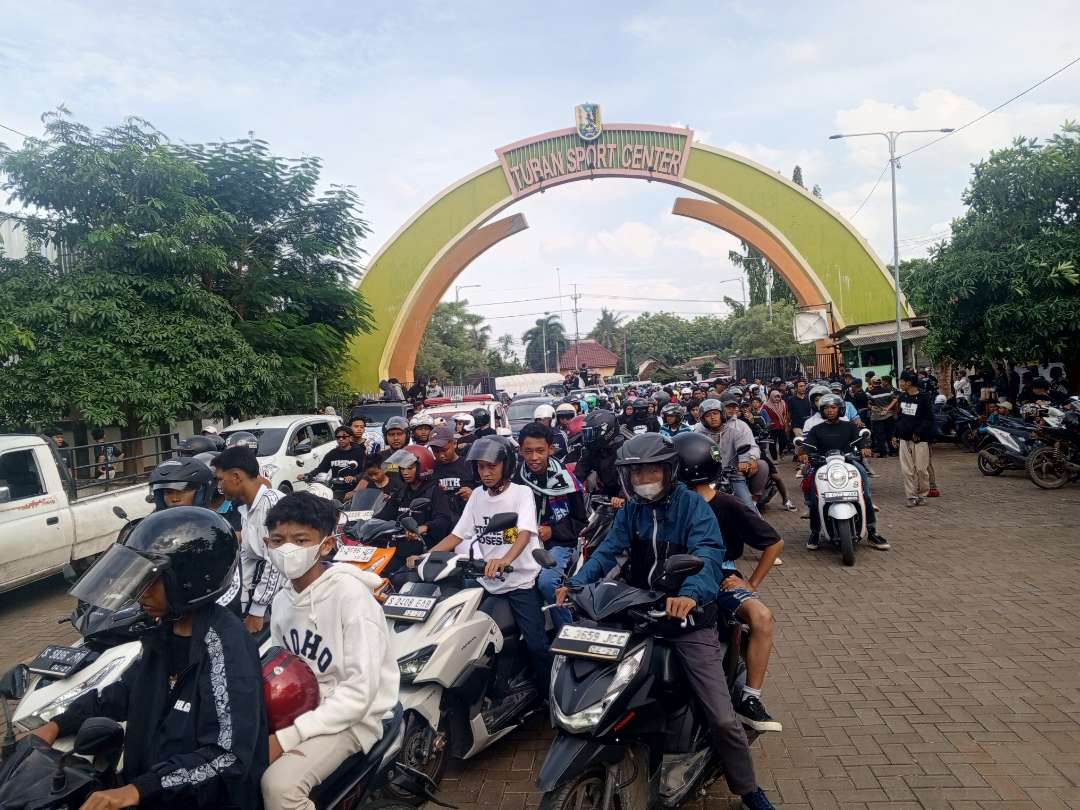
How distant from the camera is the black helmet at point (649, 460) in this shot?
3.30 meters

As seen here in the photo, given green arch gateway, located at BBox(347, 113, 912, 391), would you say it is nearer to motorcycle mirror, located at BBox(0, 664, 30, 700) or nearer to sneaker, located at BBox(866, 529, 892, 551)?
sneaker, located at BBox(866, 529, 892, 551)

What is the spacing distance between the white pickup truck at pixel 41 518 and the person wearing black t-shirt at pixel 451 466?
158 inches

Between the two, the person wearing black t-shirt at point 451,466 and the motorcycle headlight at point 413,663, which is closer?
the motorcycle headlight at point 413,663

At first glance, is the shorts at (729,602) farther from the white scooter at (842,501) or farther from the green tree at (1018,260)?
the green tree at (1018,260)

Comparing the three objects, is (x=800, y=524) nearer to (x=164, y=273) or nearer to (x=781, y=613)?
(x=781, y=613)

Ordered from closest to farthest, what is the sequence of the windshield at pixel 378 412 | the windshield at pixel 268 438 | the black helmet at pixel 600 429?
1. the black helmet at pixel 600 429
2. the windshield at pixel 268 438
3. the windshield at pixel 378 412

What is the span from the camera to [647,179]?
83.6 feet

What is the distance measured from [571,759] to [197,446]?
5488 mm

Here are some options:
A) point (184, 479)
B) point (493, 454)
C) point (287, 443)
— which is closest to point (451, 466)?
point (493, 454)

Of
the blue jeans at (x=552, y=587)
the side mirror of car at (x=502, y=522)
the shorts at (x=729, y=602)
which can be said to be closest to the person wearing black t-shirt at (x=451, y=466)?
the blue jeans at (x=552, y=587)

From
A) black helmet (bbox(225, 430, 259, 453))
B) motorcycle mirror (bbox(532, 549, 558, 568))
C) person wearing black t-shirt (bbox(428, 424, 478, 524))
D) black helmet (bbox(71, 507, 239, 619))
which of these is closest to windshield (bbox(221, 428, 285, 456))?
black helmet (bbox(225, 430, 259, 453))

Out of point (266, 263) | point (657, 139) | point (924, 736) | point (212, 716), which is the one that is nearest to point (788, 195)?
point (657, 139)

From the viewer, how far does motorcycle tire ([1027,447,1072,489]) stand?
10312mm

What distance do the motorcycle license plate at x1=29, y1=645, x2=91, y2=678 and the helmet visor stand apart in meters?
1.97
